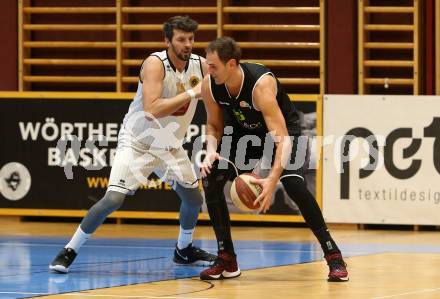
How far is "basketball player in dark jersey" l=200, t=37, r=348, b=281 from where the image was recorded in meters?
7.89

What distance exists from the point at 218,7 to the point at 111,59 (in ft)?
5.10

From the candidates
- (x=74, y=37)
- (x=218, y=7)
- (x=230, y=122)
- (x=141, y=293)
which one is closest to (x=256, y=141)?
(x=230, y=122)

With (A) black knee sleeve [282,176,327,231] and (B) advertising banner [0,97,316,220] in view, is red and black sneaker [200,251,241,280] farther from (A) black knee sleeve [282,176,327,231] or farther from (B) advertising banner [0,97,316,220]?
(B) advertising banner [0,97,316,220]

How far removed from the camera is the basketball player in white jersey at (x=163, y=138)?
8664mm

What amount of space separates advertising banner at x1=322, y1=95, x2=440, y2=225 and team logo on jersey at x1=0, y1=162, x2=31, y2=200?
3.58m

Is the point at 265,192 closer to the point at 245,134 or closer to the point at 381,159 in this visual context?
the point at 245,134

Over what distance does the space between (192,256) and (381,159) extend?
3758 mm

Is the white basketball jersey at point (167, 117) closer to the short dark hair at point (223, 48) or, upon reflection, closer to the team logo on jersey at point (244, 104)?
the team logo on jersey at point (244, 104)

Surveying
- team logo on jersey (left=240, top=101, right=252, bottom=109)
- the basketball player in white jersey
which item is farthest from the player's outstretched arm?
team logo on jersey (left=240, top=101, right=252, bottom=109)

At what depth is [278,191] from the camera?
12.7 meters

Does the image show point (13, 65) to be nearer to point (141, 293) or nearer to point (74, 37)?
point (74, 37)

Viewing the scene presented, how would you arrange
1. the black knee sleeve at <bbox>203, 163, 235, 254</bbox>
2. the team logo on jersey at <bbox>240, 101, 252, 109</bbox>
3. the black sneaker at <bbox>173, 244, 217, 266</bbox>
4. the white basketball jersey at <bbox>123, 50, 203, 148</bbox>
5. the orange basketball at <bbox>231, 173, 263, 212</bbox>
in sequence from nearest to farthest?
the orange basketball at <bbox>231, 173, 263, 212</bbox>, the team logo on jersey at <bbox>240, 101, 252, 109</bbox>, the black knee sleeve at <bbox>203, 163, 235, 254</bbox>, the white basketball jersey at <bbox>123, 50, 203, 148</bbox>, the black sneaker at <bbox>173, 244, 217, 266</bbox>

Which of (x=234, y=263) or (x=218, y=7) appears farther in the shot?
(x=218, y=7)

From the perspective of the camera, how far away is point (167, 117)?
29.7 ft
